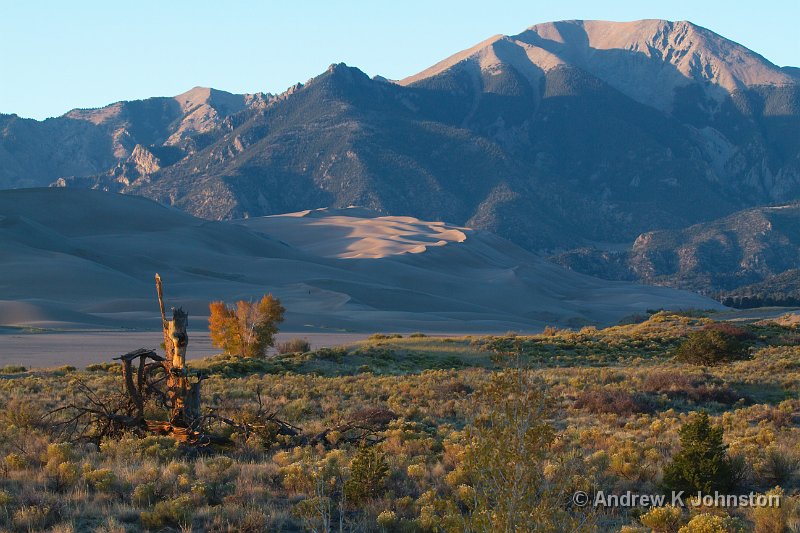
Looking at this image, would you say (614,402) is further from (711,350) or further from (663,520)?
(711,350)

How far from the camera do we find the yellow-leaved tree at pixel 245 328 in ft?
150

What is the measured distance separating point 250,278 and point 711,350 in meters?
101

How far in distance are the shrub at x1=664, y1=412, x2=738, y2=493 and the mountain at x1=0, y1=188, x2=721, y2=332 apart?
6345 cm

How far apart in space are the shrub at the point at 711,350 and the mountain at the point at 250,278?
1828 inches

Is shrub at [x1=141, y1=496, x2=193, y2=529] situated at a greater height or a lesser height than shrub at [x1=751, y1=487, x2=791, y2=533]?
greater

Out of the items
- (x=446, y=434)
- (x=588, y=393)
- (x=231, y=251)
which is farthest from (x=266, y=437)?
(x=231, y=251)

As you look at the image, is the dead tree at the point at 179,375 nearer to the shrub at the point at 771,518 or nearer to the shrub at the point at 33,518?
the shrub at the point at 33,518

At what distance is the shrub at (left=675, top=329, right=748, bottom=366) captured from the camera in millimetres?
33250

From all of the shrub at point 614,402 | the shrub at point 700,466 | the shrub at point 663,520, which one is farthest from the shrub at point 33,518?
the shrub at point 614,402

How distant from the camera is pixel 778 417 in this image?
18516 mm

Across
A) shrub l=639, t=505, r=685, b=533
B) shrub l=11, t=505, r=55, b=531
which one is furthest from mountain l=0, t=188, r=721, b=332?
shrub l=639, t=505, r=685, b=533

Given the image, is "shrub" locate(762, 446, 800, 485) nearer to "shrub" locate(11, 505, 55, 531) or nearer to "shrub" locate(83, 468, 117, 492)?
"shrub" locate(83, 468, 117, 492)

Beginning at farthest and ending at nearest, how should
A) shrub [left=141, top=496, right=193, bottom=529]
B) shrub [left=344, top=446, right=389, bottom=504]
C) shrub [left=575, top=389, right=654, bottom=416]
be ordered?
shrub [left=575, top=389, right=654, bottom=416] < shrub [left=344, top=446, right=389, bottom=504] < shrub [left=141, top=496, right=193, bottom=529]

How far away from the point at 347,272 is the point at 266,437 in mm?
128834
